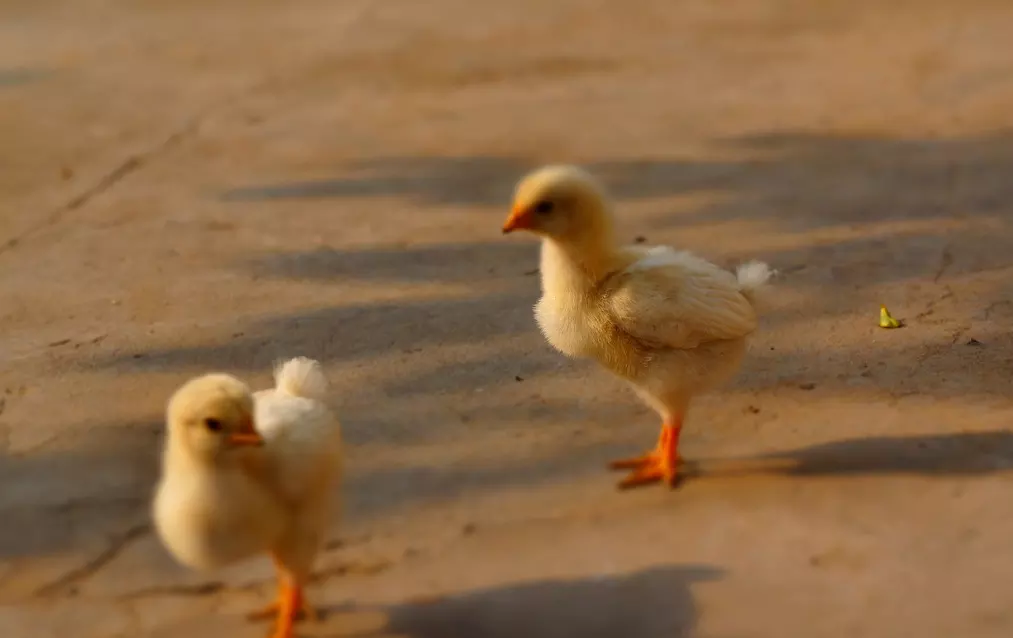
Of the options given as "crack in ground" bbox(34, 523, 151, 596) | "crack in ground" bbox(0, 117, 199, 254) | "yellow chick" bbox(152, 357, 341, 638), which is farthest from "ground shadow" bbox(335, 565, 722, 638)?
"crack in ground" bbox(0, 117, 199, 254)

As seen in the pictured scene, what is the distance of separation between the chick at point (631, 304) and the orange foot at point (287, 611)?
1.05m

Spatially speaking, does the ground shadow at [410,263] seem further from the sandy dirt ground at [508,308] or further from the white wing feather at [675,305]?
the white wing feather at [675,305]

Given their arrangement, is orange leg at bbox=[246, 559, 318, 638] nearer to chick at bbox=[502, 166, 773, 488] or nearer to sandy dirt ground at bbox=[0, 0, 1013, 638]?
sandy dirt ground at bbox=[0, 0, 1013, 638]

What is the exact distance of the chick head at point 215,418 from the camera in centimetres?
272

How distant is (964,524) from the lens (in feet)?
10.8

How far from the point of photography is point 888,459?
3.63 m

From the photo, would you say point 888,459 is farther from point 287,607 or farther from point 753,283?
point 287,607

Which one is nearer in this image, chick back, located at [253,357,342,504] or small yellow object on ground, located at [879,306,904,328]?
chick back, located at [253,357,342,504]

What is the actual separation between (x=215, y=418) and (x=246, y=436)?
80 millimetres

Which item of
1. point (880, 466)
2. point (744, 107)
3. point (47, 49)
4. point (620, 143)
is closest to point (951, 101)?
point (744, 107)

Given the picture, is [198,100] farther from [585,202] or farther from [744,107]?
[585,202]

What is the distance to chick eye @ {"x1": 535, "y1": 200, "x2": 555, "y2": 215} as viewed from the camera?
3404 millimetres

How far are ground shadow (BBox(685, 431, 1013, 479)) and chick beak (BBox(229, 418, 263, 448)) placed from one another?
1468mm

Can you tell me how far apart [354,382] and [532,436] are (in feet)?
2.35
